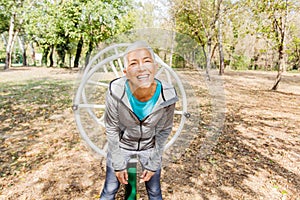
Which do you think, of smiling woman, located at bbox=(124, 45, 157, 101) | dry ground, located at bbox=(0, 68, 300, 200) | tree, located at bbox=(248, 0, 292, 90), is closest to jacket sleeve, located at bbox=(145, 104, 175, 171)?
dry ground, located at bbox=(0, 68, 300, 200)

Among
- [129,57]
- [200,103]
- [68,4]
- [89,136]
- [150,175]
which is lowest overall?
[150,175]

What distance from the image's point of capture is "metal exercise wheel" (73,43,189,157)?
1.57 m

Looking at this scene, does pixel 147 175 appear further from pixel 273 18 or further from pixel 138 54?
pixel 273 18

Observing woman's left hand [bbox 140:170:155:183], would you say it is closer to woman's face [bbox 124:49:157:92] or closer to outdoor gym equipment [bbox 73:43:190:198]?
outdoor gym equipment [bbox 73:43:190:198]

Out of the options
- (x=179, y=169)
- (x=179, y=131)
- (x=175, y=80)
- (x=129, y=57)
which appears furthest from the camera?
(x=179, y=169)

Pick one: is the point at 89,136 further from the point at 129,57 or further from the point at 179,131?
the point at 129,57

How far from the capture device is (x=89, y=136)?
1885mm

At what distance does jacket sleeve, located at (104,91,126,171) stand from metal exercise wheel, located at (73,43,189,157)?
21 centimetres

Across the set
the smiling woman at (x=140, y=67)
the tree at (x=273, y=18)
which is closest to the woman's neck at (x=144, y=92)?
the smiling woman at (x=140, y=67)

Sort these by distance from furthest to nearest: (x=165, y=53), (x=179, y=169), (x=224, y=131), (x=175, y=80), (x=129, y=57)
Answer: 1. (x=224, y=131)
2. (x=179, y=169)
3. (x=175, y=80)
4. (x=165, y=53)
5. (x=129, y=57)

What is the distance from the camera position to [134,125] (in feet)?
5.31

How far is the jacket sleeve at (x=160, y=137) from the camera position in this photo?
166cm

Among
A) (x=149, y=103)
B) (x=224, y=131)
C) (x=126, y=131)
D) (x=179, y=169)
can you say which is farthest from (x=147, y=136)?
(x=224, y=131)

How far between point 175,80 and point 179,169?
245cm
